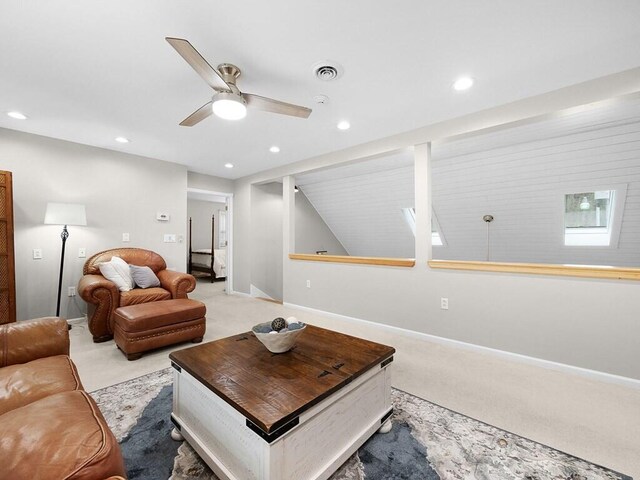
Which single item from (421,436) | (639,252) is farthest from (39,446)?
(639,252)

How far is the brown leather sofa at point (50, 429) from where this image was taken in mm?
751

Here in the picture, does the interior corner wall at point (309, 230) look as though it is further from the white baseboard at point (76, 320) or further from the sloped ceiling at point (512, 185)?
the white baseboard at point (76, 320)

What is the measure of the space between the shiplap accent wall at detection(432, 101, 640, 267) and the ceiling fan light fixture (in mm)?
2446

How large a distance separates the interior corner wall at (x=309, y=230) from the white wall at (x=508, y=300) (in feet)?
6.50

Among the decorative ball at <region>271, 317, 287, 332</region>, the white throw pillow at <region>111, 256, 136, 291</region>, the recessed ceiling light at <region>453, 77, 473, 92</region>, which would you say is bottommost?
the decorative ball at <region>271, 317, 287, 332</region>

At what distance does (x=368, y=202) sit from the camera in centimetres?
527

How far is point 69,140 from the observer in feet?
11.8

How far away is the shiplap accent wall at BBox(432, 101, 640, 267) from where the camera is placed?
9.34ft

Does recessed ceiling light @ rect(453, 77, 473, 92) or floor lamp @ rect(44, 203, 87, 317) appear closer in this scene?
recessed ceiling light @ rect(453, 77, 473, 92)

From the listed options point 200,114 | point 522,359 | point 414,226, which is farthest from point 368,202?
point 200,114

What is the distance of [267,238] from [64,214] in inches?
120

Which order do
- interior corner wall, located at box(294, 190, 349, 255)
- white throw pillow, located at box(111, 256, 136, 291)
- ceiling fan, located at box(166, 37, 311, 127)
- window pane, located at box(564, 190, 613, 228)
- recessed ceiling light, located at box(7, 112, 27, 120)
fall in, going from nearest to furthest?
ceiling fan, located at box(166, 37, 311, 127), recessed ceiling light, located at box(7, 112, 27, 120), white throw pillow, located at box(111, 256, 136, 291), window pane, located at box(564, 190, 613, 228), interior corner wall, located at box(294, 190, 349, 255)

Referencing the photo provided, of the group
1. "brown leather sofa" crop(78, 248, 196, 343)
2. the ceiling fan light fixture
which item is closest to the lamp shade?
"brown leather sofa" crop(78, 248, 196, 343)

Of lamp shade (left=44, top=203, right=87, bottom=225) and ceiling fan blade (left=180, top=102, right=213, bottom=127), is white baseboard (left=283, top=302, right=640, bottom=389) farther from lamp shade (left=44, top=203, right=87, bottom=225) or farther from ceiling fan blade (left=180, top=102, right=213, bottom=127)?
lamp shade (left=44, top=203, right=87, bottom=225)
